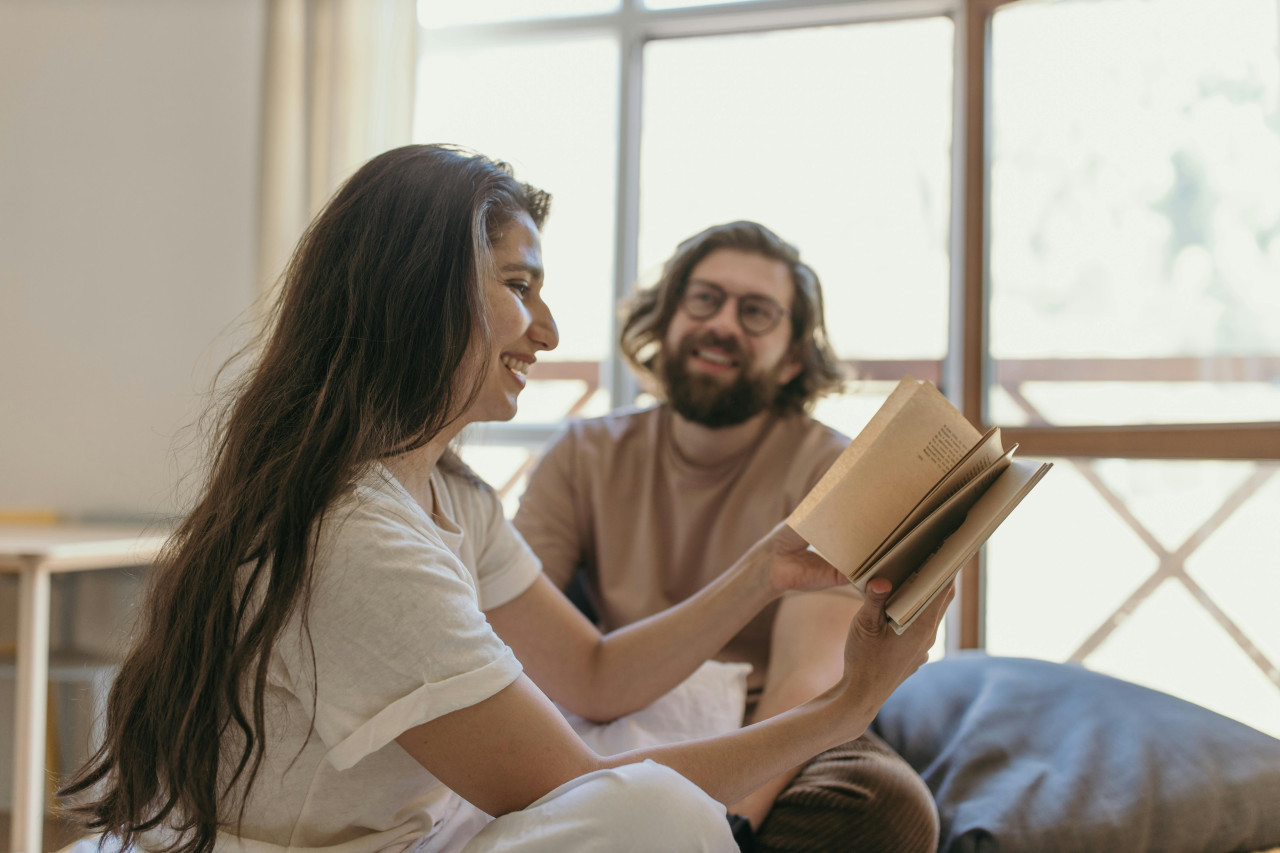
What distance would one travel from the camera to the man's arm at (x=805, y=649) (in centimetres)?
132

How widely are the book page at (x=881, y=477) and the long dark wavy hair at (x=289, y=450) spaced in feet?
1.13

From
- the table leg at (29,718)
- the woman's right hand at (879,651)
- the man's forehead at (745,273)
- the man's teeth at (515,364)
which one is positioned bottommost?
the table leg at (29,718)

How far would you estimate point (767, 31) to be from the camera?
2.65 m

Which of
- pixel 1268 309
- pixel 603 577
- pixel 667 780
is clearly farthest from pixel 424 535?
pixel 1268 309

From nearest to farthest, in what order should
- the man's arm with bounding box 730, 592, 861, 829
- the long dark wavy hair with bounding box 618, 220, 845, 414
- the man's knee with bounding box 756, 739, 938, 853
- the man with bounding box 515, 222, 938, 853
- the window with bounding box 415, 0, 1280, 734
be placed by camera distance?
1. the man's knee with bounding box 756, 739, 938, 853
2. the man's arm with bounding box 730, 592, 861, 829
3. the man with bounding box 515, 222, 938, 853
4. the long dark wavy hair with bounding box 618, 220, 845, 414
5. the window with bounding box 415, 0, 1280, 734

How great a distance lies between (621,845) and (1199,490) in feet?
6.49

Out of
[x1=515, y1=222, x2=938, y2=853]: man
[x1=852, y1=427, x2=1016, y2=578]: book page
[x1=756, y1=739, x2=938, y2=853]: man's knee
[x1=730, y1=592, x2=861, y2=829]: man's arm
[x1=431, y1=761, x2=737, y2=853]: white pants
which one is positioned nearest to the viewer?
[x1=431, y1=761, x2=737, y2=853]: white pants

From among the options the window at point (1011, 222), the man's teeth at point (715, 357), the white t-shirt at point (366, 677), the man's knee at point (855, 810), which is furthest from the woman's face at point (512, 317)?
the window at point (1011, 222)

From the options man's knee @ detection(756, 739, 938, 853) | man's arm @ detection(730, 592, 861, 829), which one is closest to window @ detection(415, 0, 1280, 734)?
man's arm @ detection(730, 592, 861, 829)

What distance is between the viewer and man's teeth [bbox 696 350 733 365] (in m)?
1.68

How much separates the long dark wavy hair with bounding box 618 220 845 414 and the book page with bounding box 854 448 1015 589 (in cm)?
85

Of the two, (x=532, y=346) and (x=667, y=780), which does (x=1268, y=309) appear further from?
(x=667, y=780)

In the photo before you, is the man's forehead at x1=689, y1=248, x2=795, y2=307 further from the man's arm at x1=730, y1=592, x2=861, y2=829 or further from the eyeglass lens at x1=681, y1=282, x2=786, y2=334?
the man's arm at x1=730, y1=592, x2=861, y2=829

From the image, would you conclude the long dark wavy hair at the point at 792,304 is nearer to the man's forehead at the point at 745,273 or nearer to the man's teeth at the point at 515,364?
the man's forehead at the point at 745,273
